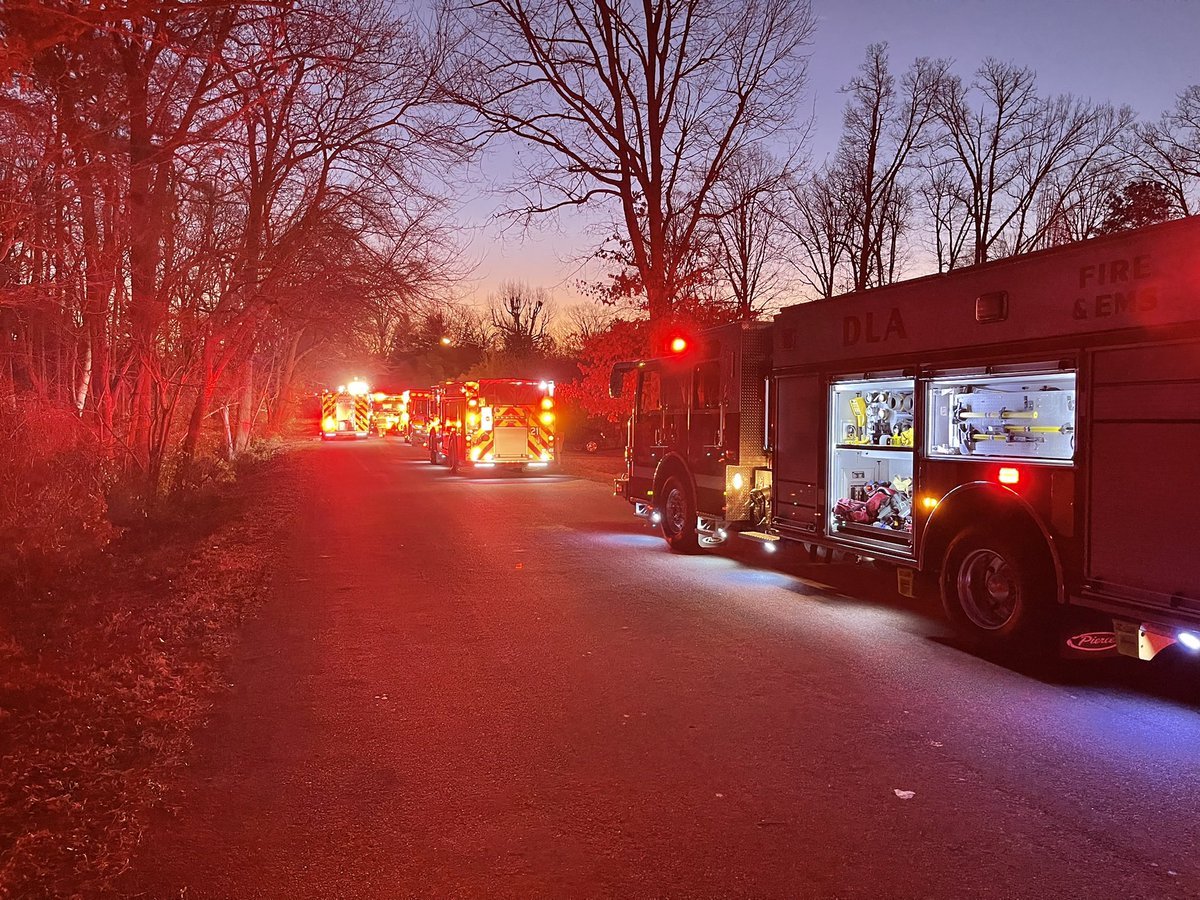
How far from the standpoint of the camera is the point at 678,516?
12.8 m

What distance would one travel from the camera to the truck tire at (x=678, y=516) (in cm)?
1234

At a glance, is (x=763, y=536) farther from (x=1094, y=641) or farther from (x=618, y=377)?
(x=1094, y=641)

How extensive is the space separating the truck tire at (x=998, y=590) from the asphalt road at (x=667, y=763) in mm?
286

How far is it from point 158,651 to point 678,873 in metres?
4.92

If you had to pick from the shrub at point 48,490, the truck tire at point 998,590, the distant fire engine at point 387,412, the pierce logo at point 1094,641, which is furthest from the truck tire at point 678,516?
the distant fire engine at point 387,412

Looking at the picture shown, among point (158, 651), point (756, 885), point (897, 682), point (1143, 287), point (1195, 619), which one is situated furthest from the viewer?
point (158, 651)

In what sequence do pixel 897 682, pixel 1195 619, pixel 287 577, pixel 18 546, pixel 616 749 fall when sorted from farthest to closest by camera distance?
pixel 287 577 < pixel 18 546 < pixel 897 682 < pixel 1195 619 < pixel 616 749

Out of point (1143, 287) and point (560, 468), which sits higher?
point (1143, 287)

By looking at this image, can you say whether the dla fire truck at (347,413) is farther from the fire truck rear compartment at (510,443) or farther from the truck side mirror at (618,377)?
the truck side mirror at (618,377)

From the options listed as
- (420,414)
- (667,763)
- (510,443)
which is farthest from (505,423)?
(667,763)

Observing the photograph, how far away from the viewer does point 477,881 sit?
145 inches

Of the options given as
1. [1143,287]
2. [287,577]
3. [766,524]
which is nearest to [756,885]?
[1143,287]

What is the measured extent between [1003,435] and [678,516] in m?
5.92

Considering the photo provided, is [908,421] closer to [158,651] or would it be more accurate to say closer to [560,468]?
[158,651]
